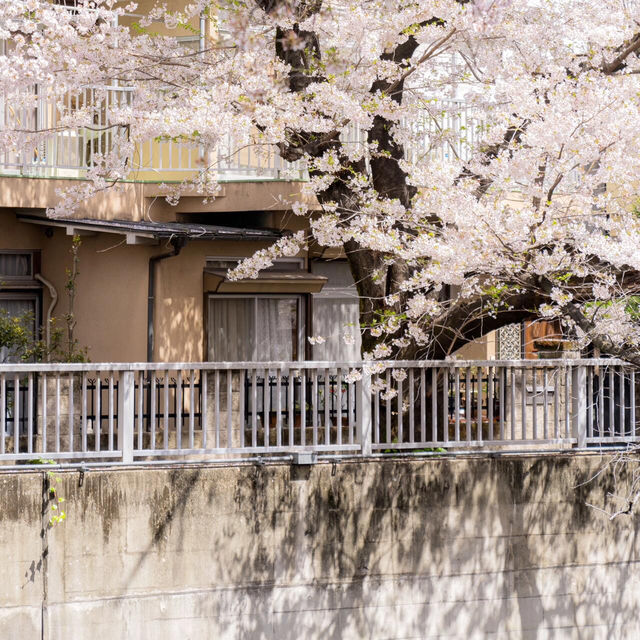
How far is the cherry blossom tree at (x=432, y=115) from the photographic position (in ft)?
28.3

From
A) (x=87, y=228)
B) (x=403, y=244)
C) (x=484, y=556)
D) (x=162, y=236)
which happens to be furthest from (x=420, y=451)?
(x=87, y=228)

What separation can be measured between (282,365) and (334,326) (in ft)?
16.5

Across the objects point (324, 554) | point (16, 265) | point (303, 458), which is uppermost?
point (16, 265)

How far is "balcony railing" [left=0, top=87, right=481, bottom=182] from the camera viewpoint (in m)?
12.6

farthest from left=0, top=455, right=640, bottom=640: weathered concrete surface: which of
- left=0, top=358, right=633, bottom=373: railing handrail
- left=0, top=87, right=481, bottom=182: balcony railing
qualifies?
left=0, top=87, right=481, bottom=182: balcony railing

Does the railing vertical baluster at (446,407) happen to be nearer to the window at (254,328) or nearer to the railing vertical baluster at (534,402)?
the railing vertical baluster at (534,402)

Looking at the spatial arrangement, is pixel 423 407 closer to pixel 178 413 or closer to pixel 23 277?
pixel 178 413

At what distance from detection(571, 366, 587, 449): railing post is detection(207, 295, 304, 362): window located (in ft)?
16.1

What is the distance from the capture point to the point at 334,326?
1454 cm

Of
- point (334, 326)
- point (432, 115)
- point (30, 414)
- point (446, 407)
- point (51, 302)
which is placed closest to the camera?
point (30, 414)

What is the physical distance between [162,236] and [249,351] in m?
2.51

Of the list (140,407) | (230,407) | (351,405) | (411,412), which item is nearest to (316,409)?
(351,405)

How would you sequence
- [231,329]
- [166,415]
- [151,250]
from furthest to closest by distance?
[231,329] < [151,250] < [166,415]

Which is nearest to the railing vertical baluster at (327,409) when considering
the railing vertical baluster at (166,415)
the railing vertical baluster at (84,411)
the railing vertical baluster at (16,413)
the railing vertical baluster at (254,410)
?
the railing vertical baluster at (254,410)
